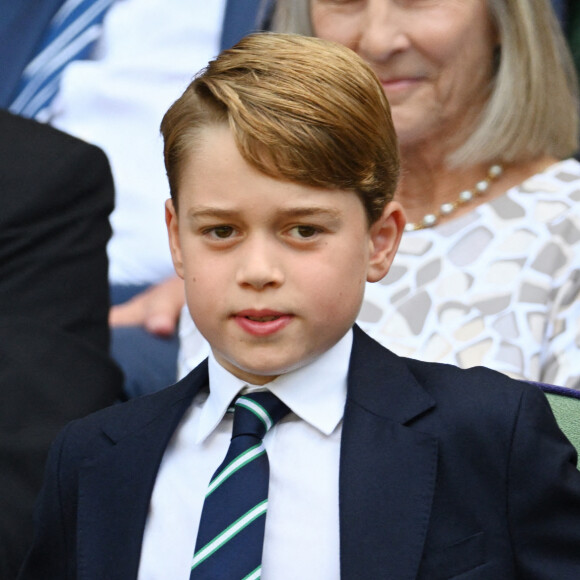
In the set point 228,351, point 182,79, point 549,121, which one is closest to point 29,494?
point 228,351

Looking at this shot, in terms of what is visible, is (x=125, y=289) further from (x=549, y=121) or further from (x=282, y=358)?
(x=282, y=358)

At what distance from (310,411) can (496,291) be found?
68 centimetres

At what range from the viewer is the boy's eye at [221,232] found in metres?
1.05

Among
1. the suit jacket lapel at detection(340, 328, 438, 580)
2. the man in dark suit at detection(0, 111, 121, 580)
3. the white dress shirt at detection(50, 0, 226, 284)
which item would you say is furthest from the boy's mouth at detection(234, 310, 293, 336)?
the white dress shirt at detection(50, 0, 226, 284)

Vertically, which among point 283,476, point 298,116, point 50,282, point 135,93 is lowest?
point 135,93

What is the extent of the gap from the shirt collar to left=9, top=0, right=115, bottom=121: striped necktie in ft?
4.68

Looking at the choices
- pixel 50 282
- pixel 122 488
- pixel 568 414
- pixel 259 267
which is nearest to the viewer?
pixel 259 267

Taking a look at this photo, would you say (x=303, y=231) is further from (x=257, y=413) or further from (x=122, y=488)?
(x=122, y=488)

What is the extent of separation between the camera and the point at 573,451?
108 cm

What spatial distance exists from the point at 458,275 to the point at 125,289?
0.79 metres

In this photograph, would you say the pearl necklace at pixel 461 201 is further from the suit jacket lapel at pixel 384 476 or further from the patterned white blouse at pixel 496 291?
the suit jacket lapel at pixel 384 476

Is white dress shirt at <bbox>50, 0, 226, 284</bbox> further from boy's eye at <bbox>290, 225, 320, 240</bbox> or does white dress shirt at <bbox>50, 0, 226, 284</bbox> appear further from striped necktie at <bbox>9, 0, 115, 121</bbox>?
boy's eye at <bbox>290, 225, 320, 240</bbox>

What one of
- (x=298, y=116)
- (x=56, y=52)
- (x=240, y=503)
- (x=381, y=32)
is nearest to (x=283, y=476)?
(x=240, y=503)

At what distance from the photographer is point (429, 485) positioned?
41.1 inches
